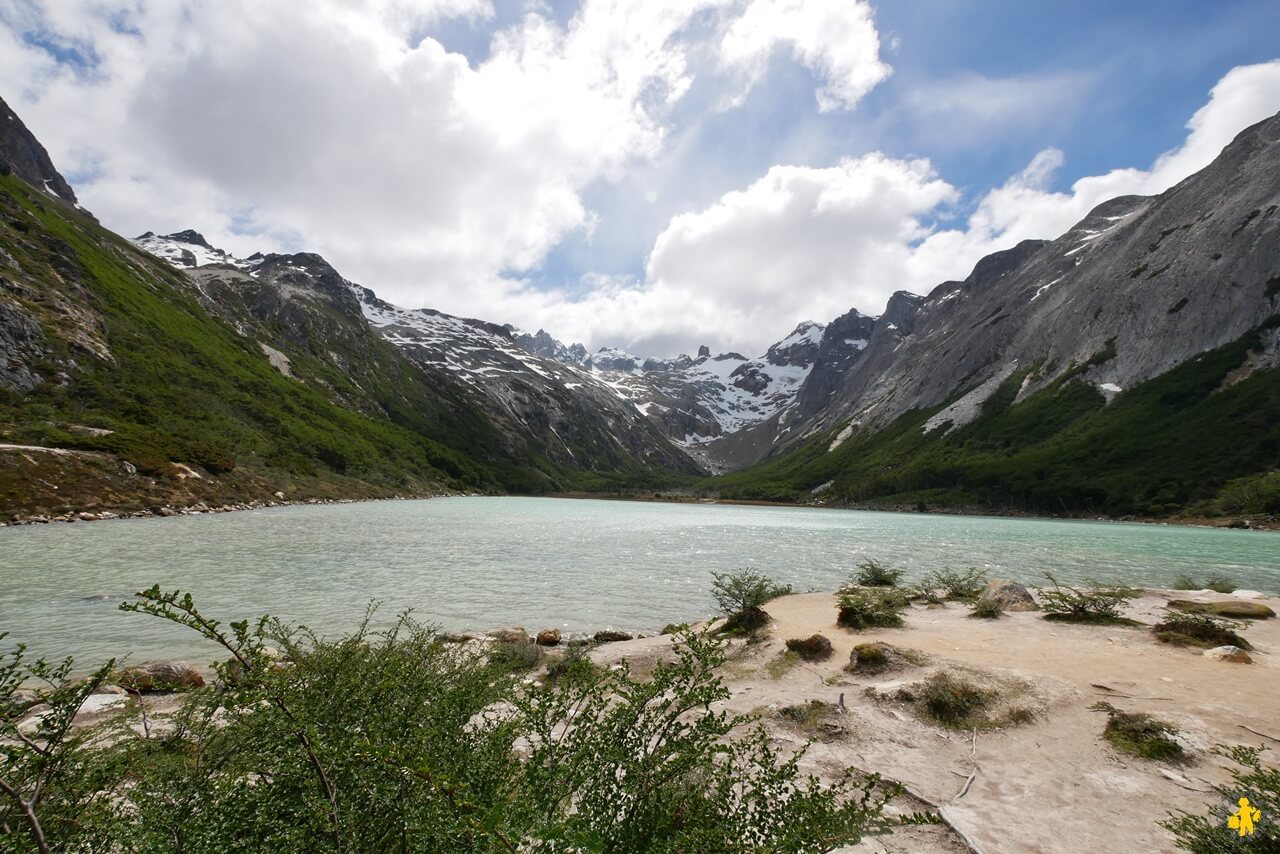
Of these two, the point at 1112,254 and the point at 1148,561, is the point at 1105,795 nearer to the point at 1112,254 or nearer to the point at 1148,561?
the point at 1148,561

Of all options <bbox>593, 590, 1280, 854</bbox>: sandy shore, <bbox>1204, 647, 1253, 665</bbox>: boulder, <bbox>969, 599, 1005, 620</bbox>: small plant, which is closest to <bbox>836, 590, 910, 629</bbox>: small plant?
<bbox>593, 590, 1280, 854</bbox>: sandy shore

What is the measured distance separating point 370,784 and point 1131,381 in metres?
173

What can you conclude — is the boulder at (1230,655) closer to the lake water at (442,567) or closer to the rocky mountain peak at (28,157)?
the lake water at (442,567)

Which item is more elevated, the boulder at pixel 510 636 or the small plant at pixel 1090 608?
the small plant at pixel 1090 608

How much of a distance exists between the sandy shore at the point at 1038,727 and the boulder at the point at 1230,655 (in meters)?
0.29

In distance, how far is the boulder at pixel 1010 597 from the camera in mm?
18641

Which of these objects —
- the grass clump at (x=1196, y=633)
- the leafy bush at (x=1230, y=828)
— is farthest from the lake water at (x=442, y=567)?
the leafy bush at (x=1230, y=828)

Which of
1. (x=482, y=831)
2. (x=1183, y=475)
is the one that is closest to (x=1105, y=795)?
(x=482, y=831)

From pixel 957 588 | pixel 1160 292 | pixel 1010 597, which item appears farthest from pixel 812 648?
pixel 1160 292

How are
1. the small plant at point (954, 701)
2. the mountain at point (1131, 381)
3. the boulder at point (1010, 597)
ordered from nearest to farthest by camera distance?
1. the small plant at point (954, 701)
2. the boulder at point (1010, 597)
3. the mountain at point (1131, 381)

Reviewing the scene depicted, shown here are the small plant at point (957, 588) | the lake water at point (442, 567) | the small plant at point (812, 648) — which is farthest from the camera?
the small plant at point (957, 588)

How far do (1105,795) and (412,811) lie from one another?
27.8 ft

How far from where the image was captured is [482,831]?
10.4 ft

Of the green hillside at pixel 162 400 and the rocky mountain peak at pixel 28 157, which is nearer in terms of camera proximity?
the green hillside at pixel 162 400
